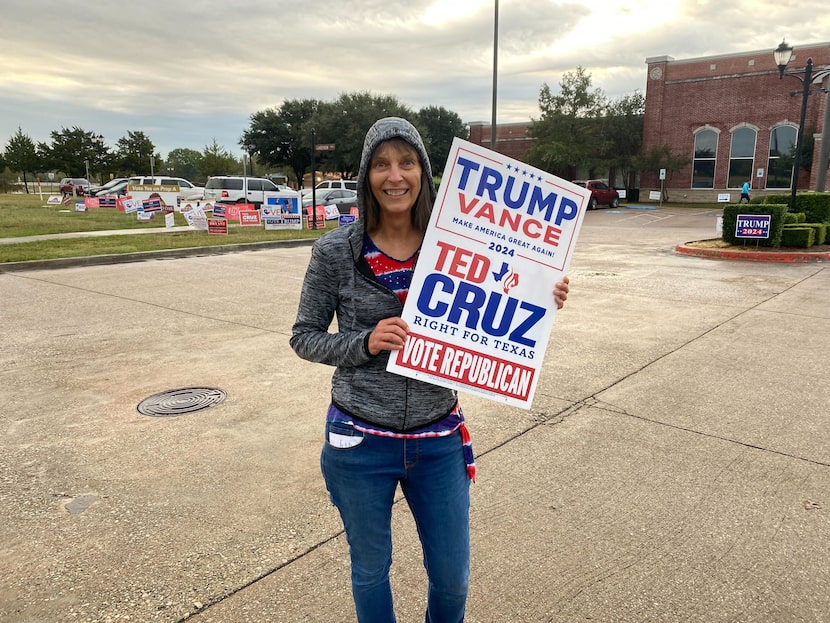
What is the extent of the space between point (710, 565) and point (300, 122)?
5786cm

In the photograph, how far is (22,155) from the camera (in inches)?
2736

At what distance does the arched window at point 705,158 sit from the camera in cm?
4181

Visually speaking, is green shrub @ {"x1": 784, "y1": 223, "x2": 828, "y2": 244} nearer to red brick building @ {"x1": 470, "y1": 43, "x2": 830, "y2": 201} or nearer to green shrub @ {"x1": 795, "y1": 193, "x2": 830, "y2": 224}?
green shrub @ {"x1": 795, "y1": 193, "x2": 830, "y2": 224}

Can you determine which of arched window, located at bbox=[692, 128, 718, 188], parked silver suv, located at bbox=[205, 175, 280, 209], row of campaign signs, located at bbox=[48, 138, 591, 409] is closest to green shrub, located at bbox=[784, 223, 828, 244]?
row of campaign signs, located at bbox=[48, 138, 591, 409]

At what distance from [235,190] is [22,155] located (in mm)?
52926

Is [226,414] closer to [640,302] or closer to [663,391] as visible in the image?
[663,391]

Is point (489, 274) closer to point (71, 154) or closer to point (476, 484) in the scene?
point (476, 484)

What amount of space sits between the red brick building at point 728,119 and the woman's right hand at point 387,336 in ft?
140

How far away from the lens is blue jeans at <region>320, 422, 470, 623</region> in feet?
6.15

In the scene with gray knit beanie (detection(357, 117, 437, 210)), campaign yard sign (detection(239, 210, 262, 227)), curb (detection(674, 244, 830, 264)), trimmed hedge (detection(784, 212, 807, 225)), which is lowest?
curb (detection(674, 244, 830, 264))

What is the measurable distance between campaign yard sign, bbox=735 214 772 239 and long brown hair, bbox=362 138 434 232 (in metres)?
15.6

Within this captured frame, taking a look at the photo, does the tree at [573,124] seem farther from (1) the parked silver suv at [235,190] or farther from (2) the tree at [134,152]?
(2) the tree at [134,152]

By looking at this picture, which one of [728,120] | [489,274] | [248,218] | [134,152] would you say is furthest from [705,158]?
[134,152]

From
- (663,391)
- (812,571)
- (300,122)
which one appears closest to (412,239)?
(812,571)
